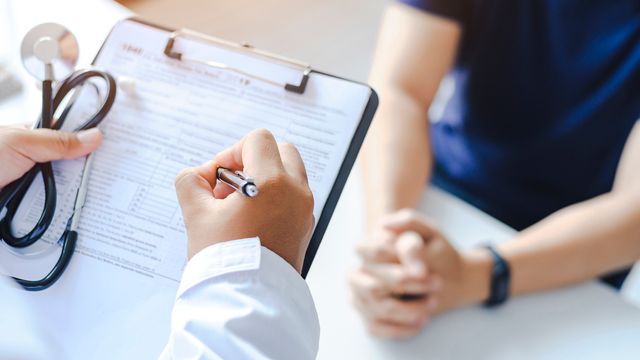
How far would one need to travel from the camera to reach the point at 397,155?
2.47 feet

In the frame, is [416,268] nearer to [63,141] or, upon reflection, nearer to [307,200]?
[307,200]

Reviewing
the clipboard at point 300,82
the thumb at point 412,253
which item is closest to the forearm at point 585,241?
the thumb at point 412,253

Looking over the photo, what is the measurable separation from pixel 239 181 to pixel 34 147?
0.70 feet

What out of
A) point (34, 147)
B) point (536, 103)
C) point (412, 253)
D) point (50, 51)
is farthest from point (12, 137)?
point (536, 103)

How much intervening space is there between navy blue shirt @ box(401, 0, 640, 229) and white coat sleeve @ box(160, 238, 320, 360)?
0.51 metres

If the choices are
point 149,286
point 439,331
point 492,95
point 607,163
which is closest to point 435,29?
point 492,95

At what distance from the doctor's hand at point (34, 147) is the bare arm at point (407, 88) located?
35 cm

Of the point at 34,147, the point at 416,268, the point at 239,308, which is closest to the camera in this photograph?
the point at 239,308

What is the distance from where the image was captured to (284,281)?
413mm

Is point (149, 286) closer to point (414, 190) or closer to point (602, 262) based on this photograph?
point (414, 190)

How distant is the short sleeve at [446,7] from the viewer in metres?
0.76

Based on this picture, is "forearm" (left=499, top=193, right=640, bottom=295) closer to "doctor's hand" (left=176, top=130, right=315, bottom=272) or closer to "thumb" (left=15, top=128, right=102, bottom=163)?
"doctor's hand" (left=176, top=130, right=315, bottom=272)

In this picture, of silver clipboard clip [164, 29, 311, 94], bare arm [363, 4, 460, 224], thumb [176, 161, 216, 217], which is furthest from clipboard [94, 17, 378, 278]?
bare arm [363, 4, 460, 224]

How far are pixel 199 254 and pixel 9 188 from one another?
0.21 m
